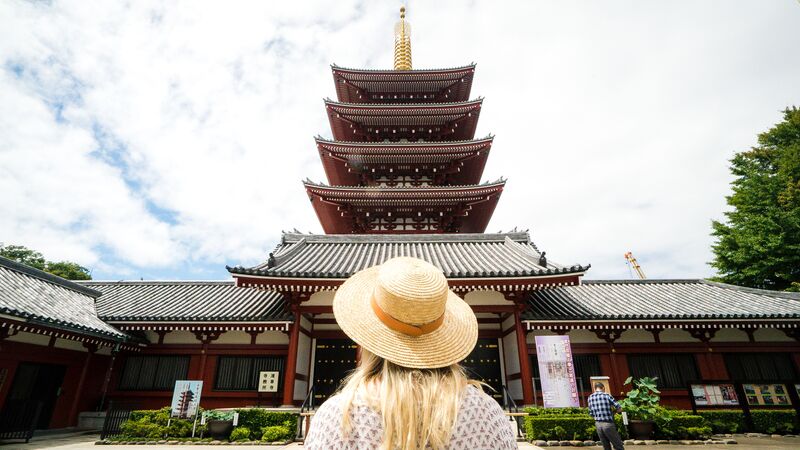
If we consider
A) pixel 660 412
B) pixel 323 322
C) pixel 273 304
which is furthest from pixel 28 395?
pixel 660 412

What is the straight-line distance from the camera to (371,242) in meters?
14.9

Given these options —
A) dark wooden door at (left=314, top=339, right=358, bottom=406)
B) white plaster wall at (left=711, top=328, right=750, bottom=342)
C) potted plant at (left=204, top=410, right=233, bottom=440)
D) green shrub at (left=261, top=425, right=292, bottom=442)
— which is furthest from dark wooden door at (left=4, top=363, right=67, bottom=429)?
white plaster wall at (left=711, top=328, right=750, bottom=342)

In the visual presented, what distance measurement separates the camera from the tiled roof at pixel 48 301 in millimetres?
9648

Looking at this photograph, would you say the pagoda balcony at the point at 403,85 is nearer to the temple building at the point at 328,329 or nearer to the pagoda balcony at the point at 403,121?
the pagoda balcony at the point at 403,121

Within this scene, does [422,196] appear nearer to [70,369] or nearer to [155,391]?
[155,391]

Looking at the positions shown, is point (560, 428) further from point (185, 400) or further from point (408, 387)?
point (185, 400)

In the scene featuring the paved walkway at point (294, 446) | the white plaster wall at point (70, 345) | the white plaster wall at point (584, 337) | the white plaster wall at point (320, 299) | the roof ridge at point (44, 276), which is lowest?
the paved walkway at point (294, 446)

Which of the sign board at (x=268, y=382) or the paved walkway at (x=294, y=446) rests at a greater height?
the sign board at (x=268, y=382)

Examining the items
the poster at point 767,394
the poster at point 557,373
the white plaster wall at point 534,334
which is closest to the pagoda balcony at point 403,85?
the white plaster wall at point 534,334

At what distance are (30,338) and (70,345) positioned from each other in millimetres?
1270

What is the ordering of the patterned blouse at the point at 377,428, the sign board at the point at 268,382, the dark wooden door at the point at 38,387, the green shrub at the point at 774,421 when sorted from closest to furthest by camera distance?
1. the patterned blouse at the point at 377,428
2. the dark wooden door at the point at 38,387
3. the green shrub at the point at 774,421
4. the sign board at the point at 268,382

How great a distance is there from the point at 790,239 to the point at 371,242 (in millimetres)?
21673

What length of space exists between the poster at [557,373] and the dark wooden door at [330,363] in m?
5.93

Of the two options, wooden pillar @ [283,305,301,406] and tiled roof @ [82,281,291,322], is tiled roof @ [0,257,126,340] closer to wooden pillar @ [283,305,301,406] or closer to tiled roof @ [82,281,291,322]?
tiled roof @ [82,281,291,322]
